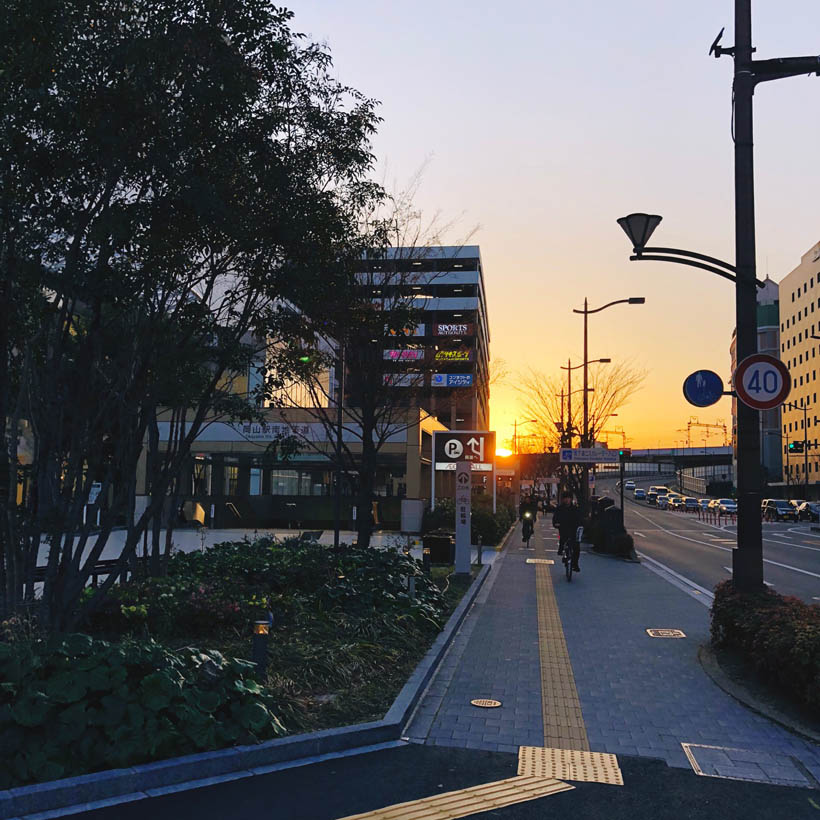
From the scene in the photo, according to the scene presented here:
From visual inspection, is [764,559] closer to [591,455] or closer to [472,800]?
[591,455]

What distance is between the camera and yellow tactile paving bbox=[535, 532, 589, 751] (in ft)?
22.0

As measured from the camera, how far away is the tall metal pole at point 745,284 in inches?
389

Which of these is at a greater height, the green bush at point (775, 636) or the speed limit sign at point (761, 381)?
the speed limit sign at point (761, 381)

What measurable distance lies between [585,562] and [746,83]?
50.8ft

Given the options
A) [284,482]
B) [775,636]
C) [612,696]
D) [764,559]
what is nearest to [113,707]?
[612,696]

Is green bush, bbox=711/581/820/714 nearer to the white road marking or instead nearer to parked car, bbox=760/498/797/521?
the white road marking

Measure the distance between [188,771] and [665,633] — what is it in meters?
7.90

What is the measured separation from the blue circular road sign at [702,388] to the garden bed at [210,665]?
4508mm

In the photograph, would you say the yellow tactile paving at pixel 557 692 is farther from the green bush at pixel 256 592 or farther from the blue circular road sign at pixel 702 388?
the blue circular road sign at pixel 702 388

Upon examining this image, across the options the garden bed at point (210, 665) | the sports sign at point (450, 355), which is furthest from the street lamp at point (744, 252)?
the sports sign at point (450, 355)

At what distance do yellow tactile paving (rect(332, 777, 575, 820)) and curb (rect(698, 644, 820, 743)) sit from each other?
252 centimetres

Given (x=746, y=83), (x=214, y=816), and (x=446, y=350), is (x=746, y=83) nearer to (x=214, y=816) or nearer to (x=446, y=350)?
(x=214, y=816)

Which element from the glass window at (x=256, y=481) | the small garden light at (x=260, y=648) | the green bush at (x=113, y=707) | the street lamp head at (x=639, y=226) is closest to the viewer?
A: the green bush at (x=113, y=707)

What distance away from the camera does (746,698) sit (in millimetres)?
7895
